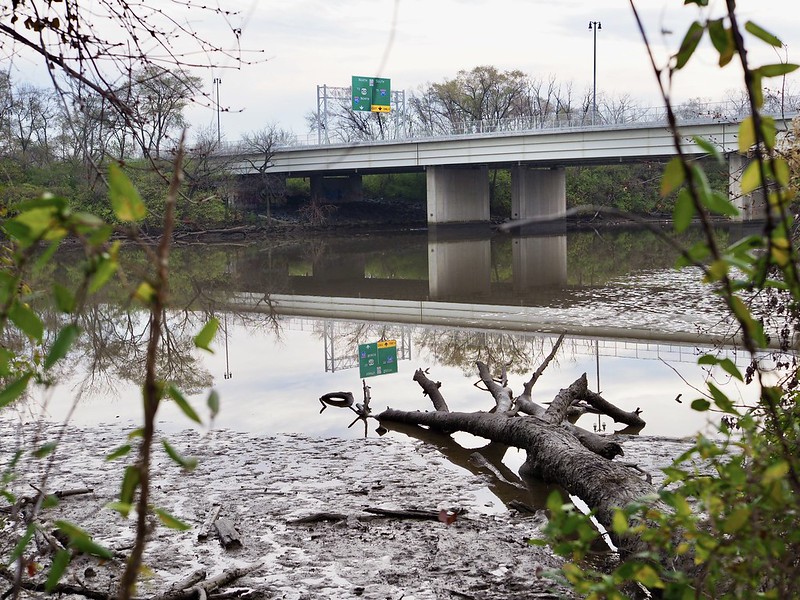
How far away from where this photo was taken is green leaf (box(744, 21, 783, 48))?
153 cm

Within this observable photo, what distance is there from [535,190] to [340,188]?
16943 millimetres

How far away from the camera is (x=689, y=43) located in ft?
5.48

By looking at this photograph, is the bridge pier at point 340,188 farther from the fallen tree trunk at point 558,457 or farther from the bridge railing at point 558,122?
the fallen tree trunk at point 558,457

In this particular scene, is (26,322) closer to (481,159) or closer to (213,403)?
(213,403)

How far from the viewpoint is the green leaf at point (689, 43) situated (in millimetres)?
A: 1655

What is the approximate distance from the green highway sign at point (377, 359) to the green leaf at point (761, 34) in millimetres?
12449

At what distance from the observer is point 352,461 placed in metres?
9.28

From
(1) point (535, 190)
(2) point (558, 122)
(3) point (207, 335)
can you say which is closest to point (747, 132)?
(3) point (207, 335)

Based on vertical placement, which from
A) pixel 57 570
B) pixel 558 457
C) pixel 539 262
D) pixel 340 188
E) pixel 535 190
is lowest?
pixel 558 457

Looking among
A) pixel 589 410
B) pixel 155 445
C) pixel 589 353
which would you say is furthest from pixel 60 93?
pixel 589 353

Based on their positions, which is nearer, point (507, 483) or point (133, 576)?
point (133, 576)

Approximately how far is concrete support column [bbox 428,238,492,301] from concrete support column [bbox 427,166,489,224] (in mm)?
10962

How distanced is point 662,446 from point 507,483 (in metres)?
1.87

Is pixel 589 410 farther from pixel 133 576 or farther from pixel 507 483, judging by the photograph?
pixel 133 576
